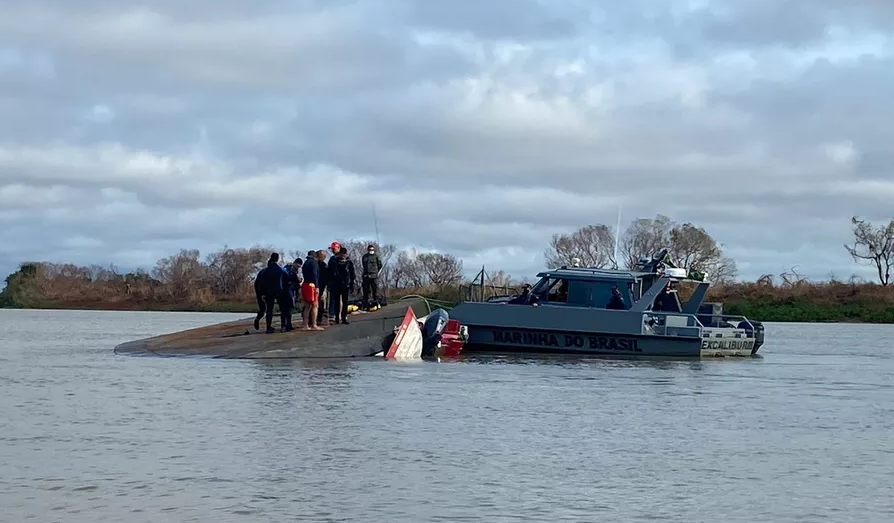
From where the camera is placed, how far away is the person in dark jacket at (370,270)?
26688mm

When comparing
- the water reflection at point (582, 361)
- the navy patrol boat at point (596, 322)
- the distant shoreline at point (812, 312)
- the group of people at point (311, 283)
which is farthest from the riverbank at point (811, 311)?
the group of people at point (311, 283)

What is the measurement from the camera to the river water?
35.0 feet

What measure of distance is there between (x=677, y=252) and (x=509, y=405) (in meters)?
51.1

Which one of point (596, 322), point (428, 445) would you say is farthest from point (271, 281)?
point (428, 445)

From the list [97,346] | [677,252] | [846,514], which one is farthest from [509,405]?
[677,252]

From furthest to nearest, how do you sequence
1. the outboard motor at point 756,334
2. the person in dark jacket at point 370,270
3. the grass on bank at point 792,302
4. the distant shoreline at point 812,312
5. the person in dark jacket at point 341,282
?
1. the grass on bank at point 792,302
2. the distant shoreline at point 812,312
3. the outboard motor at point 756,334
4. the person in dark jacket at point 370,270
5. the person in dark jacket at point 341,282

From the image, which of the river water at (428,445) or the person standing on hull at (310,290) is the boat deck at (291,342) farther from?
the river water at (428,445)

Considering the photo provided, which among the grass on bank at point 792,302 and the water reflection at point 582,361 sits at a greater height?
the grass on bank at point 792,302

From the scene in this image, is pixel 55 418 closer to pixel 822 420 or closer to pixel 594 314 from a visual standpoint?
pixel 822 420

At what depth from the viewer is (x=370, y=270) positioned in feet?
89.1

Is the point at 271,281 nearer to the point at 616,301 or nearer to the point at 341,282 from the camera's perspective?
the point at 341,282

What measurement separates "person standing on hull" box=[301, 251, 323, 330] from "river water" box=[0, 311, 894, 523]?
6.11ft

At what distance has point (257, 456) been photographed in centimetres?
1292

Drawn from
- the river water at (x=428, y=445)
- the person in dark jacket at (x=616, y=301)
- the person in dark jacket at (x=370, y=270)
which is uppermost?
the person in dark jacket at (x=370, y=270)
